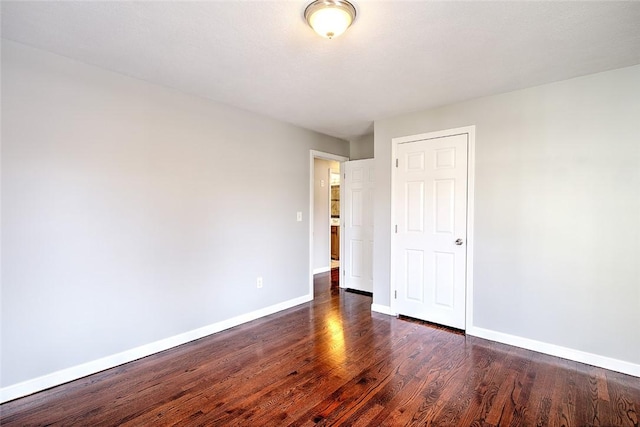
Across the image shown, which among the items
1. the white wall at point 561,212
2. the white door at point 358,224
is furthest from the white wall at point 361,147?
the white wall at point 561,212

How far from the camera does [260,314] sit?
366 cm

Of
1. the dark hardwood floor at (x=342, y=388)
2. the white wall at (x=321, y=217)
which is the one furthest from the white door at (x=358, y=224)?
the dark hardwood floor at (x=342, y=388)

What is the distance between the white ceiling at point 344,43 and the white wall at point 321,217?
10.3ft

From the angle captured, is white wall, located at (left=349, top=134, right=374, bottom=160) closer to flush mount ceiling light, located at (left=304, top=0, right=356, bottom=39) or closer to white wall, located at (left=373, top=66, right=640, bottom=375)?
white wall, located at (left=373, top=66, right=640, bottom=375)

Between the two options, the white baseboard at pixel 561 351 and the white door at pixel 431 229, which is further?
the white door at pixel 431 229

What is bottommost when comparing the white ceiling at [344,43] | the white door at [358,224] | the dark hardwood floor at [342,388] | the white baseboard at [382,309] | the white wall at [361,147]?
the dark hardwood floor at [342,388]

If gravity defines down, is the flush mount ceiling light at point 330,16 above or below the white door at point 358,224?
above

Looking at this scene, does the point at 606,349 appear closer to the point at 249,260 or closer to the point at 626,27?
the point at 626,27

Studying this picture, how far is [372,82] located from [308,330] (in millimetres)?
2539

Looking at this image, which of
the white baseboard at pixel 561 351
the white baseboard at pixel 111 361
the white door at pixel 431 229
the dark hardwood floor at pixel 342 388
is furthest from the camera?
the white door at pixel 431 229

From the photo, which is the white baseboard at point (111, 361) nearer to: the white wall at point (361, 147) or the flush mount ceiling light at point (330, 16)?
the white wall at point (361, 147)

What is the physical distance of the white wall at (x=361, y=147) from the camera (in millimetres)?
4812

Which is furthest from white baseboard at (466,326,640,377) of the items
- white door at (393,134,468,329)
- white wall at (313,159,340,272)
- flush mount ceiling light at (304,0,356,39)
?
white wall at (313,159,340,272)

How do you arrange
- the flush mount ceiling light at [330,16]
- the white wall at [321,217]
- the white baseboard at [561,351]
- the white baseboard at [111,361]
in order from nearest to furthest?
the flush mount ceiling light at [330,16]
the white baseboard at [111,361]
the white baseboard at [561,351]
the white wall at [321,217]
